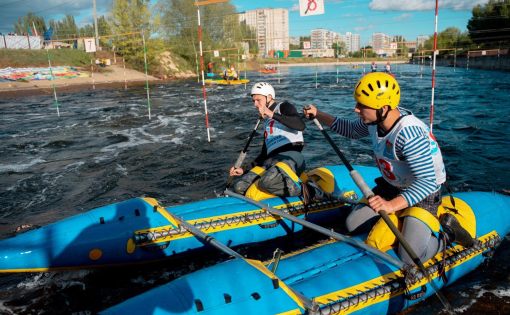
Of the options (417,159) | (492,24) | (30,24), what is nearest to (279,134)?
(417,159)

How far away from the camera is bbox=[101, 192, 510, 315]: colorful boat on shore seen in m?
2.96

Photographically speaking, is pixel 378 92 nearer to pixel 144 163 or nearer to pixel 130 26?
pixel 144 163

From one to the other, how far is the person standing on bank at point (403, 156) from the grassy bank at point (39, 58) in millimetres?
38431

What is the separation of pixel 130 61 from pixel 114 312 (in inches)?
1783

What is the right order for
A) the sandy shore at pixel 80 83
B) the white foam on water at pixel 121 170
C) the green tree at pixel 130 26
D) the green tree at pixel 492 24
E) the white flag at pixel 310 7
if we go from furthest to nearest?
the green tree at pixel 492 24 < the green tree at pixel 130 26 < the sandy shore at pixel 80 83 < the white flag at pixel 310 7 < the white foam on water at pixel 121 170

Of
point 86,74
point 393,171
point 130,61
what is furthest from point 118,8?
point 393,171

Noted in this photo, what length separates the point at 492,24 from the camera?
58.0 meters

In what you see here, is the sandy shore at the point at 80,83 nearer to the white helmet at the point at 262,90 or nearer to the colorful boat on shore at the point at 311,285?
the white helmet at the point at 262,90

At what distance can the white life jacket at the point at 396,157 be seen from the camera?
11.3 feet

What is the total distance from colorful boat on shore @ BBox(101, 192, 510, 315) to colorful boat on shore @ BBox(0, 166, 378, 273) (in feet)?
4.54

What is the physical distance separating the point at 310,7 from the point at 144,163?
7084mm

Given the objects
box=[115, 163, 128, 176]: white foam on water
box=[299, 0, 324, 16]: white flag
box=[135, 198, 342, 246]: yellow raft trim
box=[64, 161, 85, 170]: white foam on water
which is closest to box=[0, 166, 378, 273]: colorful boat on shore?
box=[135, 198, 342, 246]: yellow raft trim

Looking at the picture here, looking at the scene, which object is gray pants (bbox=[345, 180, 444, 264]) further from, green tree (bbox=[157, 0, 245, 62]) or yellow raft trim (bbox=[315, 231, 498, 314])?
green tree (bbox=[157, 0, 245, 62])

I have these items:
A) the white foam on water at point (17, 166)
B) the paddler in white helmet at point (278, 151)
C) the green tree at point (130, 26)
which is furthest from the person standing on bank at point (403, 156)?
the green tree at point (130, 26)
